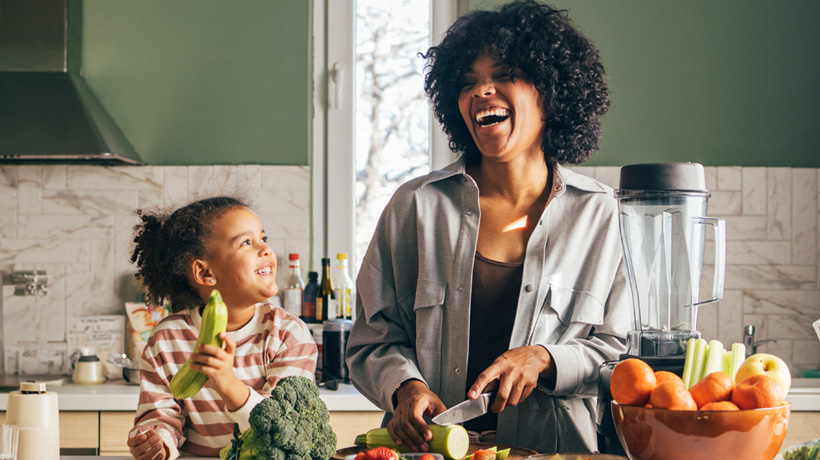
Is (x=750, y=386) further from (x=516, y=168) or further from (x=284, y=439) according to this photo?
(x=516, y=168)

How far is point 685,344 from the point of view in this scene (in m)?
1.07

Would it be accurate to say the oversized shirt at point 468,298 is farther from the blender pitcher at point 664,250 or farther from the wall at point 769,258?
the wall at point 769,258

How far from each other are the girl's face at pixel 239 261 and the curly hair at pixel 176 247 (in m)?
0.03

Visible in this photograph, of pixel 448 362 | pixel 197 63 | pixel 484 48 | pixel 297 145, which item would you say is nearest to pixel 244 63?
pixel 197 63

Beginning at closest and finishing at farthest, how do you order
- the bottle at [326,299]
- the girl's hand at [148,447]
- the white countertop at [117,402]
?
1. the girl's hand at [148,447]
2. the white countertop at [117,402]
3. the bottle at [326,299]

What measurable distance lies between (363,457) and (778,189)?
8.68 feet

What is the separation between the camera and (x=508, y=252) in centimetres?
147

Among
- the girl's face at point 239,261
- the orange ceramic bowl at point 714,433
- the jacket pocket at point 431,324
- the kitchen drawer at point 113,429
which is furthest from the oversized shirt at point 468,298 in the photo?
the kitchen drawer at point 113,429

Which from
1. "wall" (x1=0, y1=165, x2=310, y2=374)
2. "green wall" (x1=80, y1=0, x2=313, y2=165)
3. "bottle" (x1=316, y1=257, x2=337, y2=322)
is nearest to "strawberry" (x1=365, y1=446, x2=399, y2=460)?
"bottle" (x1=316, y1=257, x2=337, y2=322)

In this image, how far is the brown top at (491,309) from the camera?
144cm

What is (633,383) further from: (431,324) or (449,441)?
(431,324)

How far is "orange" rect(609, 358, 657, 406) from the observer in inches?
36.3

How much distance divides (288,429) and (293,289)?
6.63ft

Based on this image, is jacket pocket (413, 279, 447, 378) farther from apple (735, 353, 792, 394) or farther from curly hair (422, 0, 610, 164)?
apple (735, 353, 792, 394)
